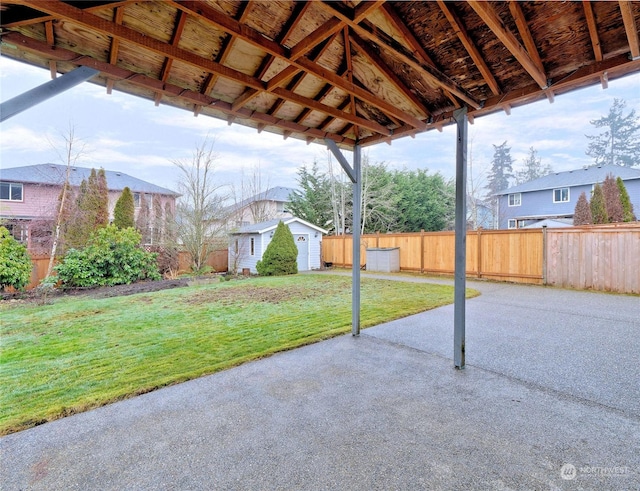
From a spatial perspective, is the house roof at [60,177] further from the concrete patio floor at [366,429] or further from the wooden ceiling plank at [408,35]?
the wooden ceiling plank at [408,35]

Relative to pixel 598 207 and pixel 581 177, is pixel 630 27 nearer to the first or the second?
pixel 598 207

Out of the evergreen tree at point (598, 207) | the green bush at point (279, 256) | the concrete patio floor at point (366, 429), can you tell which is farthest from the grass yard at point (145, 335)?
the evergreen tree at point (598, 207)

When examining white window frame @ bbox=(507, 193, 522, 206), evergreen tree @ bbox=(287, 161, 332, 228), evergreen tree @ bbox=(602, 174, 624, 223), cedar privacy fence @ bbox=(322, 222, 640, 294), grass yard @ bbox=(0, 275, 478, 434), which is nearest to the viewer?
grass yard @ bbox=(0, 275, 478, 434)

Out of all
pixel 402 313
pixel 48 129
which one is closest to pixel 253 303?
pixel 402 313

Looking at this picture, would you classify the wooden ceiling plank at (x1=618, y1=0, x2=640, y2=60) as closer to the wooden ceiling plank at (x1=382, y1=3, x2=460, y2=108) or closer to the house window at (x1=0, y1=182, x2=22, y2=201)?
the wooden ceiling plank at (x1=382, y1=3, x2=460, y2=108)

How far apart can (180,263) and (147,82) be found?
413 inches

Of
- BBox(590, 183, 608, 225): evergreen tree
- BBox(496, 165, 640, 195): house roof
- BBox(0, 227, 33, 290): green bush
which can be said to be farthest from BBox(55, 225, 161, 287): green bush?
BBox(496, 165, 640, 195): house roof

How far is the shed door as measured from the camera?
14.4 metres

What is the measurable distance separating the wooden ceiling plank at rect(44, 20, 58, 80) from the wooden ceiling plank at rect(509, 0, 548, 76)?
3.03 m

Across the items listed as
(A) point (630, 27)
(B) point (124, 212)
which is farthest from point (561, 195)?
(B) point (124, 212)

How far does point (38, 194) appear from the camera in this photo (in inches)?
578

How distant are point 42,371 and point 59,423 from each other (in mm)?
1299

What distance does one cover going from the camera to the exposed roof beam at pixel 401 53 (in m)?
1.88

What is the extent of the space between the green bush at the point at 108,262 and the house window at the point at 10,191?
9.12 metres
